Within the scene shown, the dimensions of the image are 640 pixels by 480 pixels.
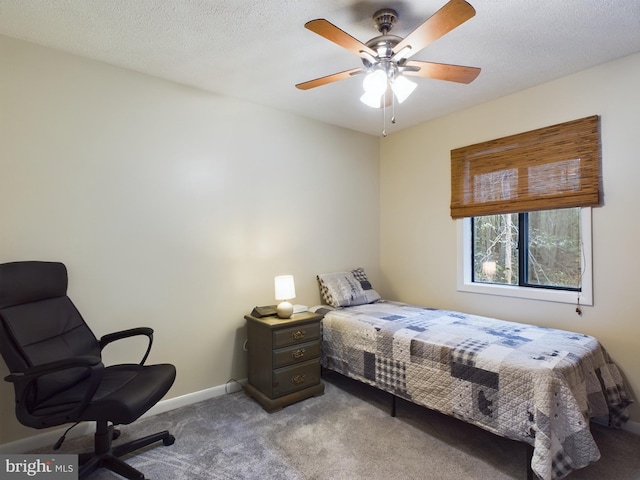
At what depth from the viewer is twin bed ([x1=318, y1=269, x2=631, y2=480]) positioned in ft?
5.32

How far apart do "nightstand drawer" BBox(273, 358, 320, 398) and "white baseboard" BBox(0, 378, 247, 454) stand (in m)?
0.53

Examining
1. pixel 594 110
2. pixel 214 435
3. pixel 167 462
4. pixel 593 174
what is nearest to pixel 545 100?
pixel 594 110

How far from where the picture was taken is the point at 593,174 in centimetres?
238

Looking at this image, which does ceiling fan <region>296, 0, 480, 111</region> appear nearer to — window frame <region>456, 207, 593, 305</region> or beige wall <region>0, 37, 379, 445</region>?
beige wall <region>0, 37, 379, 445</region>

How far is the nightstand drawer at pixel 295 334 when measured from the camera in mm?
2549

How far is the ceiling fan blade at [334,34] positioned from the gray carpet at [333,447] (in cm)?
224

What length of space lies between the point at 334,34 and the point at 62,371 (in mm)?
2185

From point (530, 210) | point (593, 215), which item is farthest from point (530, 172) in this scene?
point (593, 215)

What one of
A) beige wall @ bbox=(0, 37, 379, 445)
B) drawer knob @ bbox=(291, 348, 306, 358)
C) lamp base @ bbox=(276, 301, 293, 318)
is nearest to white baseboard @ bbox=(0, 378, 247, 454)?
beige wall @ bbox=(0, 37, 379, 445)

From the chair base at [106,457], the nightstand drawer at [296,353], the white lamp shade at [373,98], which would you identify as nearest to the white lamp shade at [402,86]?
the white lamp shade at [373,98]

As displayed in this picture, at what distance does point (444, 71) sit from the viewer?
1838 millimetres

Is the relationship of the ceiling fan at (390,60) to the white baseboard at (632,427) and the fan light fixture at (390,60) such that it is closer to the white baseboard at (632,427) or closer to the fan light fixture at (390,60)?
the fan light fixture at (390,60)

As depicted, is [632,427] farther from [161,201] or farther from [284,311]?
[161,201]

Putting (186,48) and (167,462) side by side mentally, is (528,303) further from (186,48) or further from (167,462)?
(186,48)
